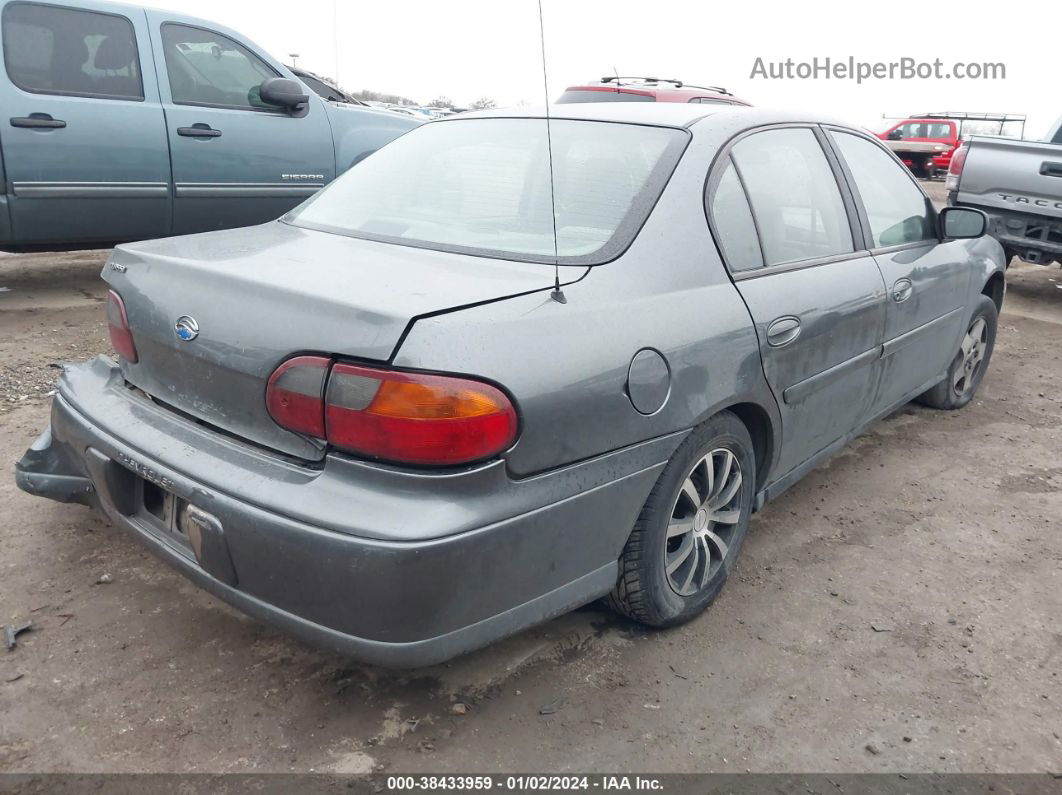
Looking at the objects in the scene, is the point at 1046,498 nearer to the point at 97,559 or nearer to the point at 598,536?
the point at 598,536

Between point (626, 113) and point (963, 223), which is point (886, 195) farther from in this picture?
point (626, 113)

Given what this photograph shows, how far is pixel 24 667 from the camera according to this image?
2293 millimetres

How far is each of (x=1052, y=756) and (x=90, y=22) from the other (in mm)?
6092

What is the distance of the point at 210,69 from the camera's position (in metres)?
5.90

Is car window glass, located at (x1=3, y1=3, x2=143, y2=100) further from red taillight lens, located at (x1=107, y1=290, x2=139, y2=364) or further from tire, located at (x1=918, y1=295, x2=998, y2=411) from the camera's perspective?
tire, located at (x1=918, y1=295, x2=998, y2=411)

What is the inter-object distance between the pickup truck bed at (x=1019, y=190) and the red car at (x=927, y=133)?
1580 centimetres

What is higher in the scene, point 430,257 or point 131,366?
point 430,257

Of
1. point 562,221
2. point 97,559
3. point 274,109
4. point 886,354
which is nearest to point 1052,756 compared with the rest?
point 886,354

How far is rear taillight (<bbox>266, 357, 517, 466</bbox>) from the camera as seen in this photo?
1.81m

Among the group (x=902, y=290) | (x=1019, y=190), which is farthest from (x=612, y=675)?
(x=1019, y=190)

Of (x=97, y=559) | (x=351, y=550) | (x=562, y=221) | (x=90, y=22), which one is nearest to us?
(x=351, y=550)

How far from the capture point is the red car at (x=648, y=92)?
926cm

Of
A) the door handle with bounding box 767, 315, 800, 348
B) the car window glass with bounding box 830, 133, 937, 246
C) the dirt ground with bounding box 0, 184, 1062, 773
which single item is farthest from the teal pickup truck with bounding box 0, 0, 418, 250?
the door handle with bounding box 767, 315, 800, 348

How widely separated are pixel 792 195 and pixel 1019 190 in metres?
5.28
